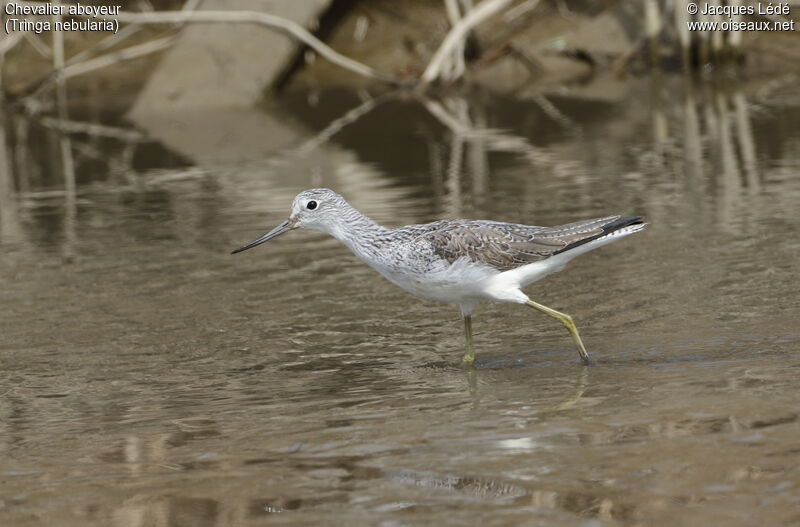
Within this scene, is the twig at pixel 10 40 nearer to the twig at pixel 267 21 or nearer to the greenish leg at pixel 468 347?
the twig at pixel 267 21

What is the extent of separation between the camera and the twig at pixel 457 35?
16806 mm

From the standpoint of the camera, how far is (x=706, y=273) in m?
8.62

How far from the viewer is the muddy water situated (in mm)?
5281

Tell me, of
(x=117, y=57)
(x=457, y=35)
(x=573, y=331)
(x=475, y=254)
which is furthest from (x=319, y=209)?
(x=117, y=57)

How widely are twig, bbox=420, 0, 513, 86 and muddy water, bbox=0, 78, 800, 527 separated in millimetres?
2787

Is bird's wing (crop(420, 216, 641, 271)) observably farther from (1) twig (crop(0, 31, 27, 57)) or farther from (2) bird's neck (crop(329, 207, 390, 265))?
(1) twig (crop(0, 31, 27, 57))

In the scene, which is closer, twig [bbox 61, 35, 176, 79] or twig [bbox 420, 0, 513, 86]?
twig [bbox 420, 0, 513, 86]

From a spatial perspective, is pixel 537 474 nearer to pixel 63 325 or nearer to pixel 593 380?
pixel 593 380

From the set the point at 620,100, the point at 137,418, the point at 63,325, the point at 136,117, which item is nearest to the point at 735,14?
the point at 620,100

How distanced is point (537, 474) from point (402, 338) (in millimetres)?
2699

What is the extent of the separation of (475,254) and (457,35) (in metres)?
10.3

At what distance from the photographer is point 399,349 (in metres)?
7.69

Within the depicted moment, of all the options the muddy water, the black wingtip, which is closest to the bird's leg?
the muddy water

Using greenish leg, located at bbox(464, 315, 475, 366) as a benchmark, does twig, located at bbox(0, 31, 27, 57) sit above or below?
above
